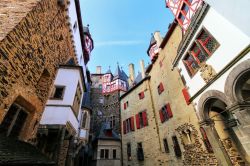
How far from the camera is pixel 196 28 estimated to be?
6.62 meters

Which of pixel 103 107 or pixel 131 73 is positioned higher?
pixel 131 73

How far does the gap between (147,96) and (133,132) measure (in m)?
4.32

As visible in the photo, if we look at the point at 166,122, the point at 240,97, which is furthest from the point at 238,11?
the point at 166,122

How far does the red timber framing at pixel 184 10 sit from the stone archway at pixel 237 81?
4.63 m

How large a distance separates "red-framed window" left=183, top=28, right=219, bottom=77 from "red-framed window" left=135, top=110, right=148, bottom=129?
8190mm

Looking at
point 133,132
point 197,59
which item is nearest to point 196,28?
point 197,59

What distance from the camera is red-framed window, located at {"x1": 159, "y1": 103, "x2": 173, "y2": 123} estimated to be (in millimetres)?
11271

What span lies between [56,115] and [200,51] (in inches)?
303

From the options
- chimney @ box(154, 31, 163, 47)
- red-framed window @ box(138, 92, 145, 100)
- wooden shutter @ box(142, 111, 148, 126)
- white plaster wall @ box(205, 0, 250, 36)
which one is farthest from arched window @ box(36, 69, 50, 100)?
chimney @ box(154, 31, 163, 47)

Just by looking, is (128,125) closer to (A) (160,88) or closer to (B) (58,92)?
(A) (160,88)

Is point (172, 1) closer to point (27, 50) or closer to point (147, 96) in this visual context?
point (147, 96)

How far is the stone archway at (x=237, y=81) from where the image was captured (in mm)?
4527

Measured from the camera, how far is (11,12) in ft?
14.3

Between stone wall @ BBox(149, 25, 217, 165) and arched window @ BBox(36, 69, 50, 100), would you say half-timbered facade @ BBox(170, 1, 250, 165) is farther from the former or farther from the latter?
arched window @ BBox(36, 69, 50, 100)
